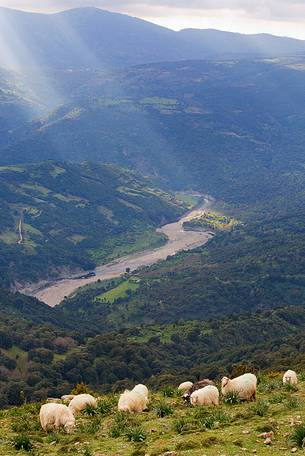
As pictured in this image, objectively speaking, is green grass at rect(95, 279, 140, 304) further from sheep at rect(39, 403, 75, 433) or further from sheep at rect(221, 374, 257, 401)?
sheep at rect(39, 403, 75, 433)

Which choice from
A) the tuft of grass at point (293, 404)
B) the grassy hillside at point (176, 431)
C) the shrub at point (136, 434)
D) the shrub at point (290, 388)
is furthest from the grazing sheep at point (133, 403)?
the shrub at point (290, 388)

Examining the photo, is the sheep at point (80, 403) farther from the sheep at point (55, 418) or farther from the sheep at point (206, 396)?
the sheep at point (206, 396)

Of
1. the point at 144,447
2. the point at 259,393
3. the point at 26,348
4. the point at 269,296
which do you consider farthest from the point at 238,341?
the point at 144,447

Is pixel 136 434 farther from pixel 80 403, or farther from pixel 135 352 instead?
pixel 135 352

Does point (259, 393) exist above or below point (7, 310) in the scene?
above

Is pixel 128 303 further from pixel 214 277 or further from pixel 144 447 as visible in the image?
pixel 144 447
